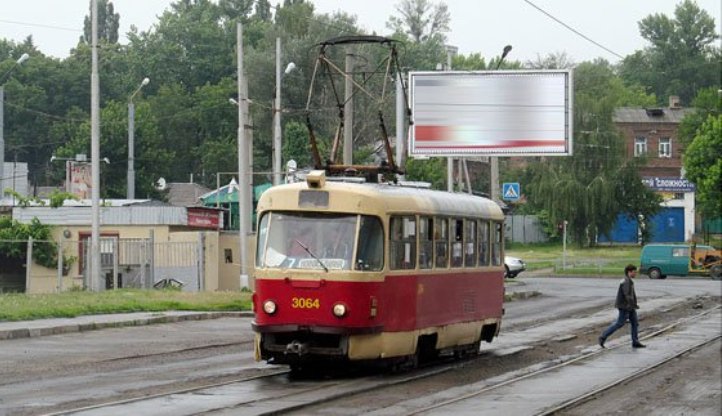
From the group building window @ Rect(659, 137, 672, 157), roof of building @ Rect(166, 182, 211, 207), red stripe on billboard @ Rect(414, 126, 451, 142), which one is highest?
building window @ Rect(659, 137, 672, 157)

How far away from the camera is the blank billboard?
1909 inches

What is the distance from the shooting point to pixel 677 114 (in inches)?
4094

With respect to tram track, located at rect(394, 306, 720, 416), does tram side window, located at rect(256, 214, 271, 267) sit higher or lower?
higher

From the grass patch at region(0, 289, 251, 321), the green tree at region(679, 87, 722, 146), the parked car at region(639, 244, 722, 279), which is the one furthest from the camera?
the green tree at region(679, 87, 722, 146)

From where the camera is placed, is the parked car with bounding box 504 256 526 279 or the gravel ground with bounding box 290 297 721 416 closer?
the gravel ground with bounding box 290 297 721 416

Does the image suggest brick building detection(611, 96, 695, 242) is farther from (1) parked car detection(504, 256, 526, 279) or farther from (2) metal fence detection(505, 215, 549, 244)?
(1) parked car detection(504, 256, 526, 279)

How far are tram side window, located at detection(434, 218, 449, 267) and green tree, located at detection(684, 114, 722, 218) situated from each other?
55.5 metres

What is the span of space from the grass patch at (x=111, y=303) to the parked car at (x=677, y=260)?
109 ft

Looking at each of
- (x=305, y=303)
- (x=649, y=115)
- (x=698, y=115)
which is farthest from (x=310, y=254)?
(x=649, y=115)

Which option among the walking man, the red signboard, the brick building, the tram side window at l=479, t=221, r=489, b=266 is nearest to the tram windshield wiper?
the tram side window at l=479, t=221, r=489, b=266

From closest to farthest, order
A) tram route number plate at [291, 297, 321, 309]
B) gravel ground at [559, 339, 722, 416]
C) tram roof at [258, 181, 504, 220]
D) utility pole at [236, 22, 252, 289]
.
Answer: gravel ground at [559, 339, 722, 416] < tram route number plate at [291, 297, 321, 309] < tram roof at [258, 181, 504, 220] < utility pole at [236, 22, 252, 289]

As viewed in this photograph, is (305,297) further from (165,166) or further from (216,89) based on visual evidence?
(216,89)

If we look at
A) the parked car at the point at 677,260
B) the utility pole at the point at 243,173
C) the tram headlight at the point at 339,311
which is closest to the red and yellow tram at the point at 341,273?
the tram headlight at the point at 339,311

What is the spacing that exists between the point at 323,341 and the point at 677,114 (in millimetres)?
89098
